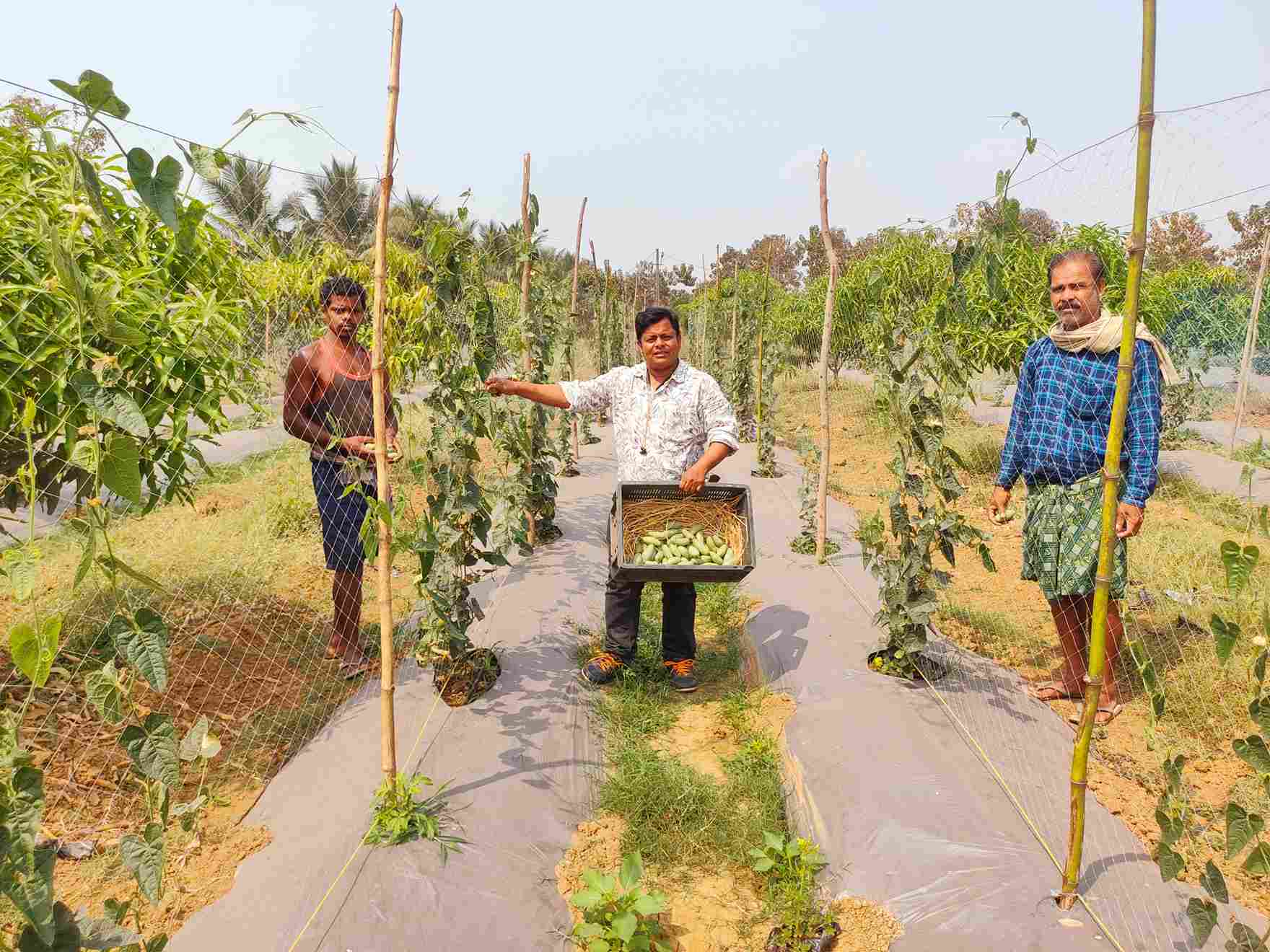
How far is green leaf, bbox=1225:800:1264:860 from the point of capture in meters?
1.51

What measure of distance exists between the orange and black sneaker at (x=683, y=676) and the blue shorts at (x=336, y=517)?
158 centimetres

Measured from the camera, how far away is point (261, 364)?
3.17 m

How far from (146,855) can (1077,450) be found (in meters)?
3.26

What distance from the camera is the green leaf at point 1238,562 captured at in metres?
1.62

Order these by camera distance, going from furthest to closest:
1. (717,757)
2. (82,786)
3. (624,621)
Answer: (624,621)
(717,757)
(82,786)

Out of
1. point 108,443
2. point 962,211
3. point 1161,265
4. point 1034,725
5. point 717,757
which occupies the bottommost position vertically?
point 717,757

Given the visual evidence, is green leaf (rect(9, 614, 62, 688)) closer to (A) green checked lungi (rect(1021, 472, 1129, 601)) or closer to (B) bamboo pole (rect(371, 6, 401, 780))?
(B) bamboo pole (rect(371, 6, 401, 780))

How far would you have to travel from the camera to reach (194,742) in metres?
1.53

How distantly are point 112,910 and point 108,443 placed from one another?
0.84m

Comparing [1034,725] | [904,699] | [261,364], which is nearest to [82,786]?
[261,364]

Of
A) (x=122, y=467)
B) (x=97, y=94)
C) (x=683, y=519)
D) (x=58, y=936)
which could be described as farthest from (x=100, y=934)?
(x=683, y=519)

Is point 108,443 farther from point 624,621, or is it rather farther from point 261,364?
point 624,621

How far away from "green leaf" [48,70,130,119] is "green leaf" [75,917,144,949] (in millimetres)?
1384

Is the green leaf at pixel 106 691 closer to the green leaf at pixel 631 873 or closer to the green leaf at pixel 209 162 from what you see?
the green leaf at pixel 209 162
